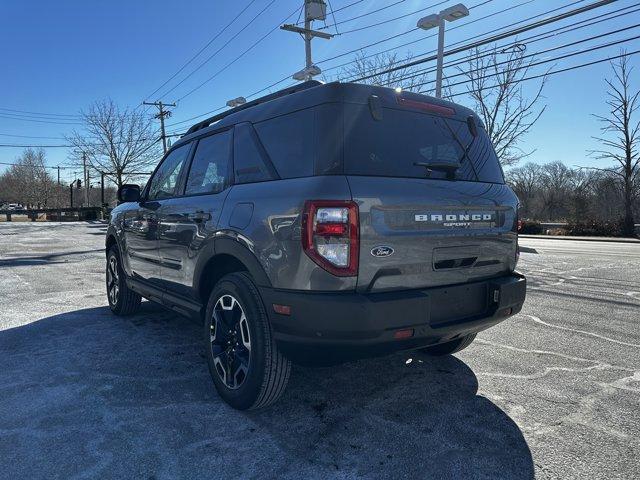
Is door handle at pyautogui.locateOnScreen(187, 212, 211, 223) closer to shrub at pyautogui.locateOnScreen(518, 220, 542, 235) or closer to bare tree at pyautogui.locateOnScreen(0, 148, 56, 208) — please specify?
shrub at pyautogui.locateOnScreen(518, 220, 542, 235)

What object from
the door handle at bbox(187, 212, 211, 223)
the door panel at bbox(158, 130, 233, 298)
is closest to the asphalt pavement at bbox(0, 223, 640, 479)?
the door panel at bbox(158, 130, 233, 298)

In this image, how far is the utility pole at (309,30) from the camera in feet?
59.8

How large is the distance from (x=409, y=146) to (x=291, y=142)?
0.73 m

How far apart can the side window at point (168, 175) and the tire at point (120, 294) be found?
3.87 feet

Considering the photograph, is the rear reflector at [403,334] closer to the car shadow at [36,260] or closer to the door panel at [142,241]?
the door panel at [142,241]

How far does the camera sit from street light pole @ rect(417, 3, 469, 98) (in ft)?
42.1

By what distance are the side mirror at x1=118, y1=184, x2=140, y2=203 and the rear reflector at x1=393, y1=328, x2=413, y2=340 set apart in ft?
11.4

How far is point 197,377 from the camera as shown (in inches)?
140

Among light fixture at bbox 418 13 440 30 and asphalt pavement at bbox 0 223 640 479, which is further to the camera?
light fixture at bbox 418 13 440 30

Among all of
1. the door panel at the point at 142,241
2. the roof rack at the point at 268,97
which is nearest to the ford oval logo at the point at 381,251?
the roof rack at the point at 268,97

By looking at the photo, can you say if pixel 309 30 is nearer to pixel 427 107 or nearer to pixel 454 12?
pixel 454 12

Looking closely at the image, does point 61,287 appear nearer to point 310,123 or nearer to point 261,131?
point 261,131

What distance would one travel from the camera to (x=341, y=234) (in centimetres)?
239

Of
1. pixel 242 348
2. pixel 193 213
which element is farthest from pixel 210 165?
pixel 242 348
